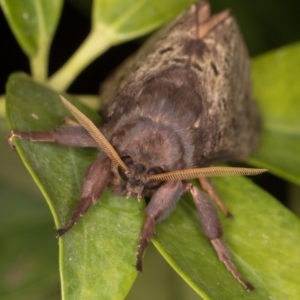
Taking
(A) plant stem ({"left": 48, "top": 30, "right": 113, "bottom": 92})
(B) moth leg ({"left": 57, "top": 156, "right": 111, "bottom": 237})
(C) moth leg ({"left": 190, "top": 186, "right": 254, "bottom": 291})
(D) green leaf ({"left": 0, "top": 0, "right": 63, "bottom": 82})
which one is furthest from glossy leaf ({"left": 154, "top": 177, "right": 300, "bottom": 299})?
(D) green leaf ({"left": 0, "top": 0, "right": 63, "bottom": 82})

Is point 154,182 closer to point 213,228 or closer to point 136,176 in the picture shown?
point 136,176

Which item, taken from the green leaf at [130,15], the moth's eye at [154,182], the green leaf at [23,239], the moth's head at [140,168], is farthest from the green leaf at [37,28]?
the moth's eye at [154,182]

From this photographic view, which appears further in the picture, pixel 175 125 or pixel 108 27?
pixel 108 27

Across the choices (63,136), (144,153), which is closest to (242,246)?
(144,153)

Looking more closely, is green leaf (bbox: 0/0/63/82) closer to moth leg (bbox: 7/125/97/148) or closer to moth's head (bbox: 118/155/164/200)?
moth leg (bbox: 7/125/97/148)

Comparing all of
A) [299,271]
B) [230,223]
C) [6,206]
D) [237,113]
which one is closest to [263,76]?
[237,113]

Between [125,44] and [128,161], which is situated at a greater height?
[125,44]
